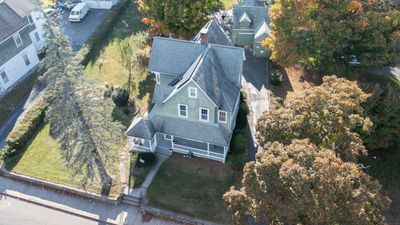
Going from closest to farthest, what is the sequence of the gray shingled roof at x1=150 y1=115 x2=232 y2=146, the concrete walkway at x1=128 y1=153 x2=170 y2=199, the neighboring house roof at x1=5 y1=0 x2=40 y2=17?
the concrete walkway at x1=128 y1=153 x2=170 y2=199, the gray shingled roof at x1=150 y1=115 x2=232 y2=146, the neighboring house roof at x1=5 y1=0 x2=40 y2=17

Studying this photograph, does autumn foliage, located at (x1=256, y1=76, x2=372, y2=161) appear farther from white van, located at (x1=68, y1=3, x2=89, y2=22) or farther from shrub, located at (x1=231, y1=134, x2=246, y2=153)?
white van, located at (x1=68, y1=3, x2=89, y2=22)

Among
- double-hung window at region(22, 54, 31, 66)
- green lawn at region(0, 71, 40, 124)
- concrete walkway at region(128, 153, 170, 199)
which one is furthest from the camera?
double-hung window at region(22, 54, 31, 66)

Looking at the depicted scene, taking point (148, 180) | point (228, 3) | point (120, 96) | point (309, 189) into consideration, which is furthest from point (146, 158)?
point (228, 3)

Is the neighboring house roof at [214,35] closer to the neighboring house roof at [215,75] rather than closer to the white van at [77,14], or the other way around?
the neighboring house roof at [215,75]

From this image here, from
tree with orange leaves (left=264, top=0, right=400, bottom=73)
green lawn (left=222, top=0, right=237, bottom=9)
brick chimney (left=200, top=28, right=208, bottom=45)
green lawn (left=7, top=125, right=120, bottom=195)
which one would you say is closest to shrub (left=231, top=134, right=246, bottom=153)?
brick chimney (left=200, top=28, right=208, bottom=45)

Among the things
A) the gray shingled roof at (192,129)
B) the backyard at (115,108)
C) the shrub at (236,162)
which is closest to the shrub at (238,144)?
the shrub at (236,162)

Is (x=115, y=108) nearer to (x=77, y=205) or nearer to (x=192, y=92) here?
(x=77, y=205)
